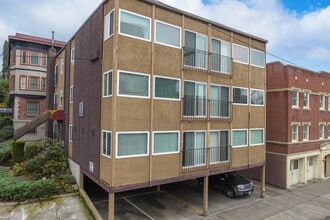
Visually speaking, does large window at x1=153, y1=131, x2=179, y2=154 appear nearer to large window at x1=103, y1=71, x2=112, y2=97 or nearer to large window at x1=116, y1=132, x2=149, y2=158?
large window at x1=116, y1=132, x2=149, y2=158

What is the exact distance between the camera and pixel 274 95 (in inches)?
781

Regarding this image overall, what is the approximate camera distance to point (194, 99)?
1277 cm

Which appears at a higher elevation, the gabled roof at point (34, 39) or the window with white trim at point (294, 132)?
the gabled roof at point (34, 39)

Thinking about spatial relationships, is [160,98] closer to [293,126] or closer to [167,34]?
[167,34]

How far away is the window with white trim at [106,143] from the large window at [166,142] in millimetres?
2114

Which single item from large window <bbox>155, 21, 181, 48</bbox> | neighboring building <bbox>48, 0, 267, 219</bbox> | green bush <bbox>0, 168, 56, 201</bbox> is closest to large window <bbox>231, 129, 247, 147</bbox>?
neighboring building <bbox>48, 0, 267, 219</bbox>

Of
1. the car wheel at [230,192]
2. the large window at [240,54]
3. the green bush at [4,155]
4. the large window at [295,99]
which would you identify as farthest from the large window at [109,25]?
the large window at [295,99]

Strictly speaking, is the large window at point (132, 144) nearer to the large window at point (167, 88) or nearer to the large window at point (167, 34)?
the large window at point (167, 88)

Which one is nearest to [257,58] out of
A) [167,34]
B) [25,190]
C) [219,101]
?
[219,101]

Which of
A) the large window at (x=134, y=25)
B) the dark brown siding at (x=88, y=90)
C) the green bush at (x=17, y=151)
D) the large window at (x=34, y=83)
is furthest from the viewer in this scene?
the large window at (x=34, y=83)

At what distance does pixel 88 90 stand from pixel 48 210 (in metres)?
6.42

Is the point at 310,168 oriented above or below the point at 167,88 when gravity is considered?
below

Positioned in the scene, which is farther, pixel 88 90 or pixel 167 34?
pixel 88 90

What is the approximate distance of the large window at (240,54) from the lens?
14984mm
